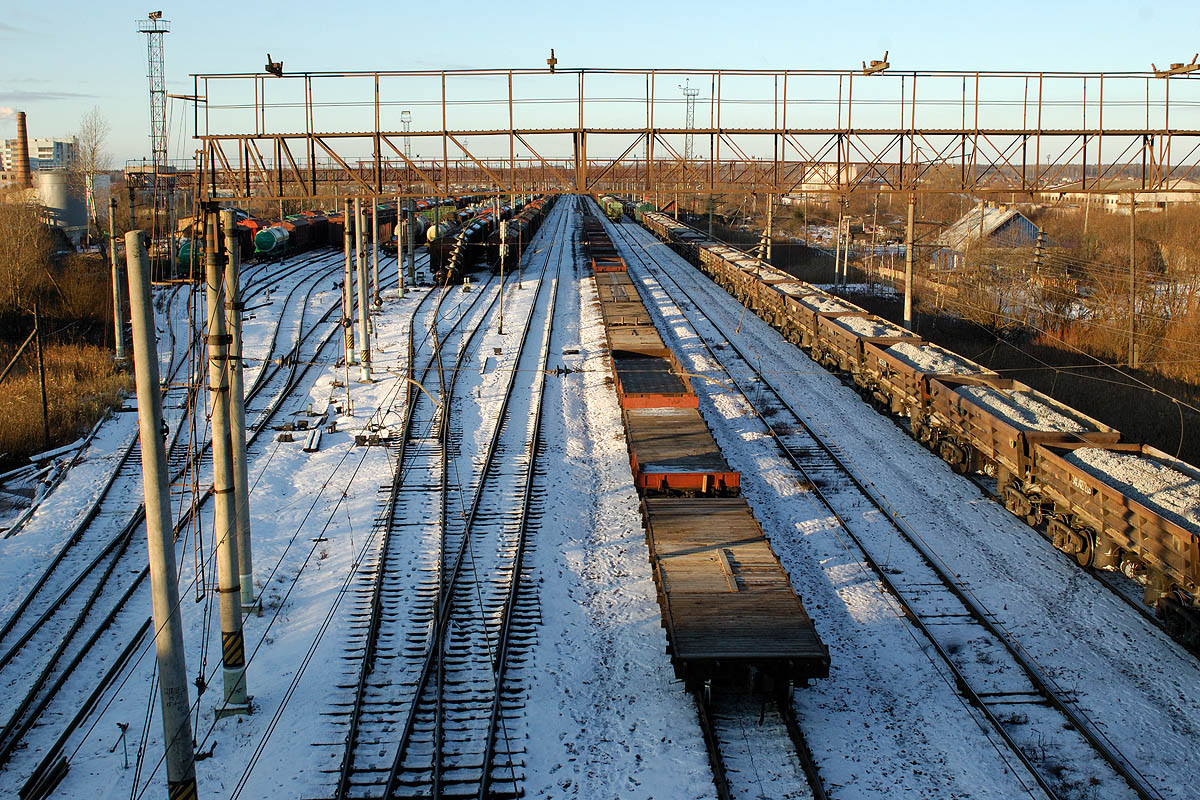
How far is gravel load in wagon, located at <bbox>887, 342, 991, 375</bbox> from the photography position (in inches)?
874

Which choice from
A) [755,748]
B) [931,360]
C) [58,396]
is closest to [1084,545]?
[755,748]

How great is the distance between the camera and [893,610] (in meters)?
13.6

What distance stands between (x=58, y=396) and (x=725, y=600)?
65.0ft

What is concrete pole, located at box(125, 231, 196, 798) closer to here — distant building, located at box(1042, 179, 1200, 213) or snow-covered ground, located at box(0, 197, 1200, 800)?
snow-covered ground, located at box(0, 197, 1200, 800)

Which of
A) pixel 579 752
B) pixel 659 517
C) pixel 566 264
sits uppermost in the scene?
pixel 566 264

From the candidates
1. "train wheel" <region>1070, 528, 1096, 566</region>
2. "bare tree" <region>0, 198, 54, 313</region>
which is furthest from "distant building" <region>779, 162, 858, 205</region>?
"bare tree" <region>0, 198, 54, 313</region>

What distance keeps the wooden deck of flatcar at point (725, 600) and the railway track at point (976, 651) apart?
87.4 inches

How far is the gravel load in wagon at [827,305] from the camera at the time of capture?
3140 centimetres

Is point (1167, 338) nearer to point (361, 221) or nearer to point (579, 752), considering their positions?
point (361, 221)

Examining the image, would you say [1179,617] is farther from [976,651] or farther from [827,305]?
[827,305]

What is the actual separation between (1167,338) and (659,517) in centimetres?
2281

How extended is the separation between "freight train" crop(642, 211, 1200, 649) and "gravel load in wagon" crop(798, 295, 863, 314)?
3067mm

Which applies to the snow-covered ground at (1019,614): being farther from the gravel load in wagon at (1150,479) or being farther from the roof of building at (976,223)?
the roof of building at (976,223)

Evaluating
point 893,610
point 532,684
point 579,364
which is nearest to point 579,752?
point 532,684
